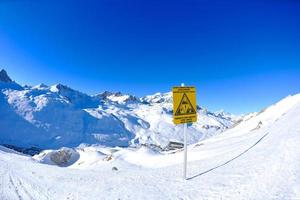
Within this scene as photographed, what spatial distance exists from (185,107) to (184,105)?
3.7 inches

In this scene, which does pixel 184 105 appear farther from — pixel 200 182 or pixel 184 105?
pixel 200 182

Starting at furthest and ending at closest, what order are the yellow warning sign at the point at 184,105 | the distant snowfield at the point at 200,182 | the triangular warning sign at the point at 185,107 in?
the triangular warning sign at the point at 185,107 → the yellow warning sign at the point at 184,105 → the distant snowfield at the point at 200,182

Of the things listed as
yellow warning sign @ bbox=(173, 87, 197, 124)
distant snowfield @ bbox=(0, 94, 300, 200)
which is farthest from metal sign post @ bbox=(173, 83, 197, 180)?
distant snowfield @ bbox=(0, 94, 300, 200)

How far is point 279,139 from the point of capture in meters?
13.2

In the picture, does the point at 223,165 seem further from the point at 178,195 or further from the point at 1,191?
the point at 1,191

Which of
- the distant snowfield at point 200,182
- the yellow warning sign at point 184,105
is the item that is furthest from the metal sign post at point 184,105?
the distant snowfield at point 200,182

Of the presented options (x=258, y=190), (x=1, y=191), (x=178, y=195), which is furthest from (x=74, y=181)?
(x=258, y=190)

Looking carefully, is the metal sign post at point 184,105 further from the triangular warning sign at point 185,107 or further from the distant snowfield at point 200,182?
the distant snowfield at point 200,182

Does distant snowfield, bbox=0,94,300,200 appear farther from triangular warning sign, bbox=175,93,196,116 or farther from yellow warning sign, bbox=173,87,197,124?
triangular warning sign, bbox=175,93,196,116

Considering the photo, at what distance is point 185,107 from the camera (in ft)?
35.4

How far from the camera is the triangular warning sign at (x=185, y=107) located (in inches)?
415

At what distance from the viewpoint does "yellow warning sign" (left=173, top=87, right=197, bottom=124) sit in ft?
34.2

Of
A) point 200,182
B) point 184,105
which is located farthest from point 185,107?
point 200,182

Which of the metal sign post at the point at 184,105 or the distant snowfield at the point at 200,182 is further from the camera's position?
the metal sign post at the point at 184,105
